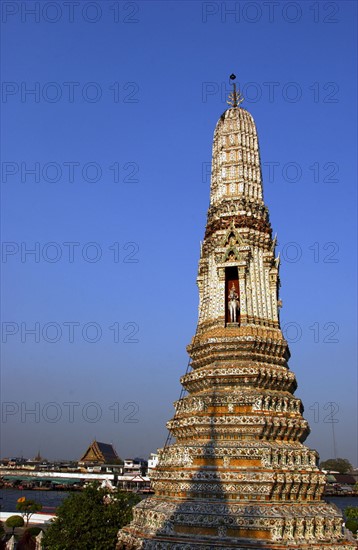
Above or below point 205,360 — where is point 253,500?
below

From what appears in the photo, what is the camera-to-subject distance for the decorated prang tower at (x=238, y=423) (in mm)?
14180

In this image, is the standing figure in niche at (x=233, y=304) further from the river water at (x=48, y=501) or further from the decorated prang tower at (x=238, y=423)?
the river water at (x=48, y=501)

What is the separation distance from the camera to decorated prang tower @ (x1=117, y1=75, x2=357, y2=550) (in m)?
14.2

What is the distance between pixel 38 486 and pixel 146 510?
97.0 metres

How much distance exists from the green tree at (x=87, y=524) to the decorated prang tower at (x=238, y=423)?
1914 mm

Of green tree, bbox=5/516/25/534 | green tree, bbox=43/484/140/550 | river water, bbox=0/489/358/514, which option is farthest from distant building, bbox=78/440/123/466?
green tree, bbox=43/484/140/550

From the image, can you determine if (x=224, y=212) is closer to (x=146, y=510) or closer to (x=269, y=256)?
(x=269, y=256)

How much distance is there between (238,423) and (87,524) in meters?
6.73

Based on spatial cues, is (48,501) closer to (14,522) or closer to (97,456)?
(14,522)

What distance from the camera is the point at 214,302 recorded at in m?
18.9

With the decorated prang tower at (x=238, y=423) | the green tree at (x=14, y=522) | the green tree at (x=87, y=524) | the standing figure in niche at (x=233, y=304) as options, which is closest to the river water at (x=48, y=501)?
the green tree at (x=14, y=522)

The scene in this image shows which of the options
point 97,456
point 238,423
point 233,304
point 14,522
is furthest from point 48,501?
point 238,423

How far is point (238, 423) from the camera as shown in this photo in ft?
Result: 51.6

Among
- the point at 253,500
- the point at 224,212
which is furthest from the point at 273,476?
the point at 224,212
